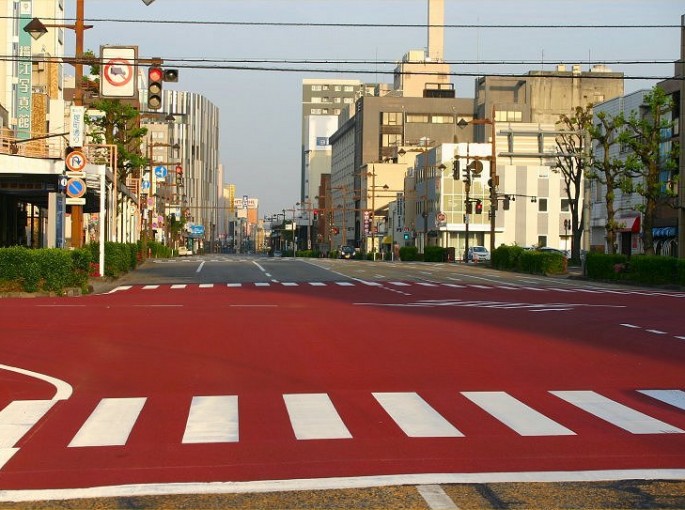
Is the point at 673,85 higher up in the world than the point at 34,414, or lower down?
higher up

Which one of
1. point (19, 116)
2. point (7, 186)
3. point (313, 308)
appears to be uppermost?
point (19, 116)

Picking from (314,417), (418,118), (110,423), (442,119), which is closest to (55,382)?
(110,423)

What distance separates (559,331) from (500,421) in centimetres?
985

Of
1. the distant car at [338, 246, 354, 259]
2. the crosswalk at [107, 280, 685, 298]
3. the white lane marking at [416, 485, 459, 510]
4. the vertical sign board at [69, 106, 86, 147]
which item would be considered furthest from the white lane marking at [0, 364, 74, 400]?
the distant car at [338, 246, 354, 259]

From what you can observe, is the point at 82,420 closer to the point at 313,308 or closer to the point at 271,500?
the point at 271,500

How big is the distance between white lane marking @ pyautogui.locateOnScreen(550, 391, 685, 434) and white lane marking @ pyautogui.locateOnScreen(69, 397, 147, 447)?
4708mm

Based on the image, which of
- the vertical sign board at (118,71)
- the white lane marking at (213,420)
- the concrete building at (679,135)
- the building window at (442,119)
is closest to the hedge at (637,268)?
the concrete building at (679,135)

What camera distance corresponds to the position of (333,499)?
21.0 feet

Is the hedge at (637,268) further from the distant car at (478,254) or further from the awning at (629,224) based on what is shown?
the distant car at (478,254)

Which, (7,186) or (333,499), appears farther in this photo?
(7,186)

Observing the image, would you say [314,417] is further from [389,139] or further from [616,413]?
[389,139]

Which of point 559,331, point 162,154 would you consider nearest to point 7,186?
point 559,331

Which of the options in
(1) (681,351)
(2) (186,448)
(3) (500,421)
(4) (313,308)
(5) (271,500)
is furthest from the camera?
(4) (313,308)

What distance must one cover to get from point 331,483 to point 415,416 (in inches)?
112
